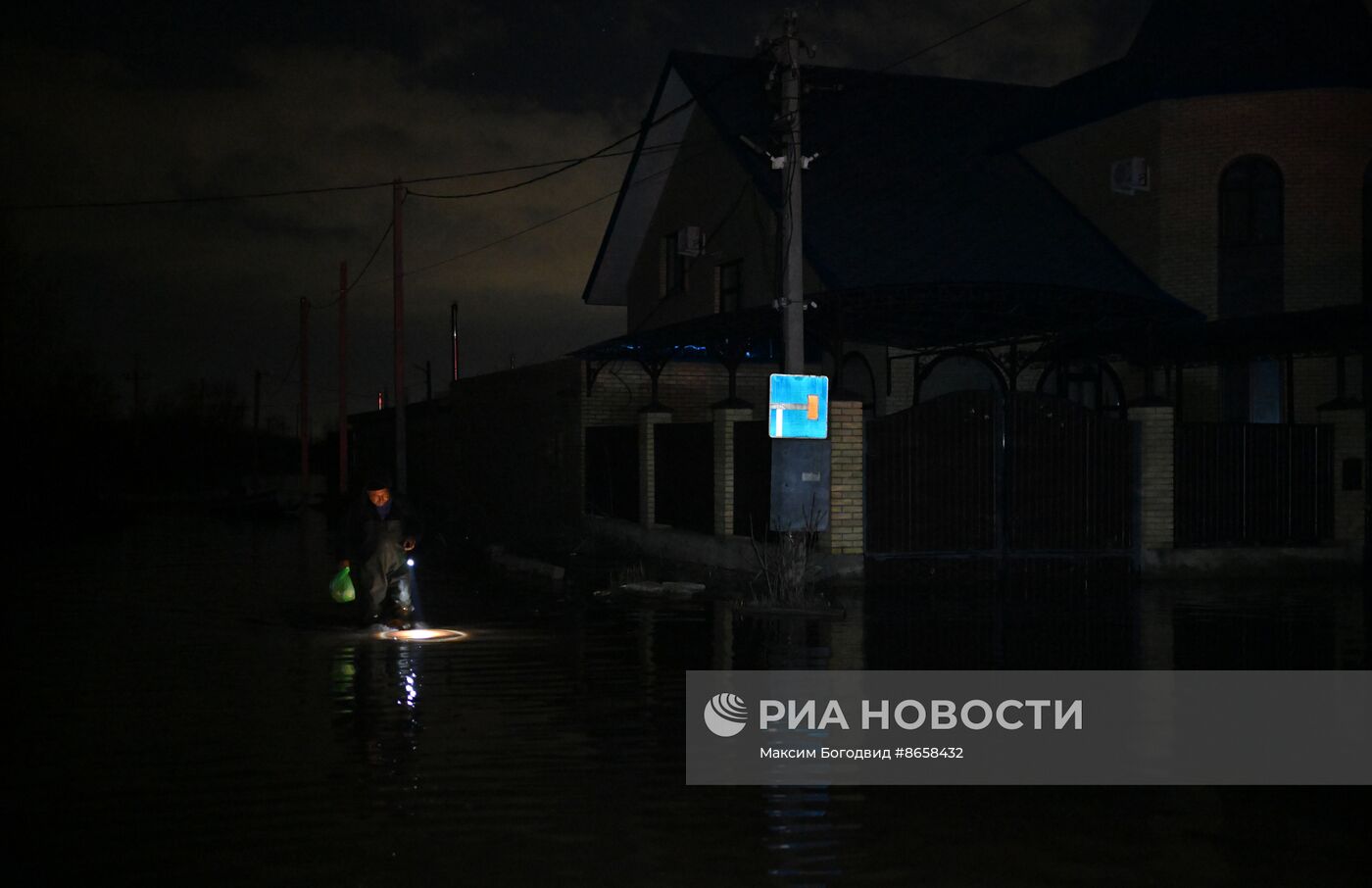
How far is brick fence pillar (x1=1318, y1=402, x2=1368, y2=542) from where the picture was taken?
19.0m

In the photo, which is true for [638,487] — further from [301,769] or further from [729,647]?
[301,769]

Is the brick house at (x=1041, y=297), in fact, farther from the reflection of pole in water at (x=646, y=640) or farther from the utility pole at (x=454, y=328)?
the utility pole at (x=454, y=328)

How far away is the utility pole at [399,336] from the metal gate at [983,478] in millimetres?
12885

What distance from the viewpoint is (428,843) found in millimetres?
6043

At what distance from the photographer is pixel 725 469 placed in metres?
19.9

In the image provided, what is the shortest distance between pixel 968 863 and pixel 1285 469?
592 inches

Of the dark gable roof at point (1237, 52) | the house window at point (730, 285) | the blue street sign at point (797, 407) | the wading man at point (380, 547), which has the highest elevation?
the dark gable roof at point (1237, 52)

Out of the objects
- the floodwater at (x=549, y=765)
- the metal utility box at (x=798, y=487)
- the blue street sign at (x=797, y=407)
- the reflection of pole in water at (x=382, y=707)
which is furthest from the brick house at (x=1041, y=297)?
the reflection of pole in water at (x=382, y=707)

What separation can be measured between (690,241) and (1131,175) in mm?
9166

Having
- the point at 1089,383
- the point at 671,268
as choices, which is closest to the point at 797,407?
the point at 1089,383

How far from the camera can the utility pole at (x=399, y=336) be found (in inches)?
1129

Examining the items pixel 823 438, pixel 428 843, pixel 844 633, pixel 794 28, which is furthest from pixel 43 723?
pixel 794 28

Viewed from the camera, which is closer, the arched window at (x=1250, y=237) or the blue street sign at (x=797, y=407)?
the blue street sign at (x=797, y=407)

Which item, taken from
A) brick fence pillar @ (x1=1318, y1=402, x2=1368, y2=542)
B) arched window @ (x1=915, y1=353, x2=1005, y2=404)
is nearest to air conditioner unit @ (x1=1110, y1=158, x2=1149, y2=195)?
arched window @ (x1=915, y1=353, x2=1005, y2=404)
